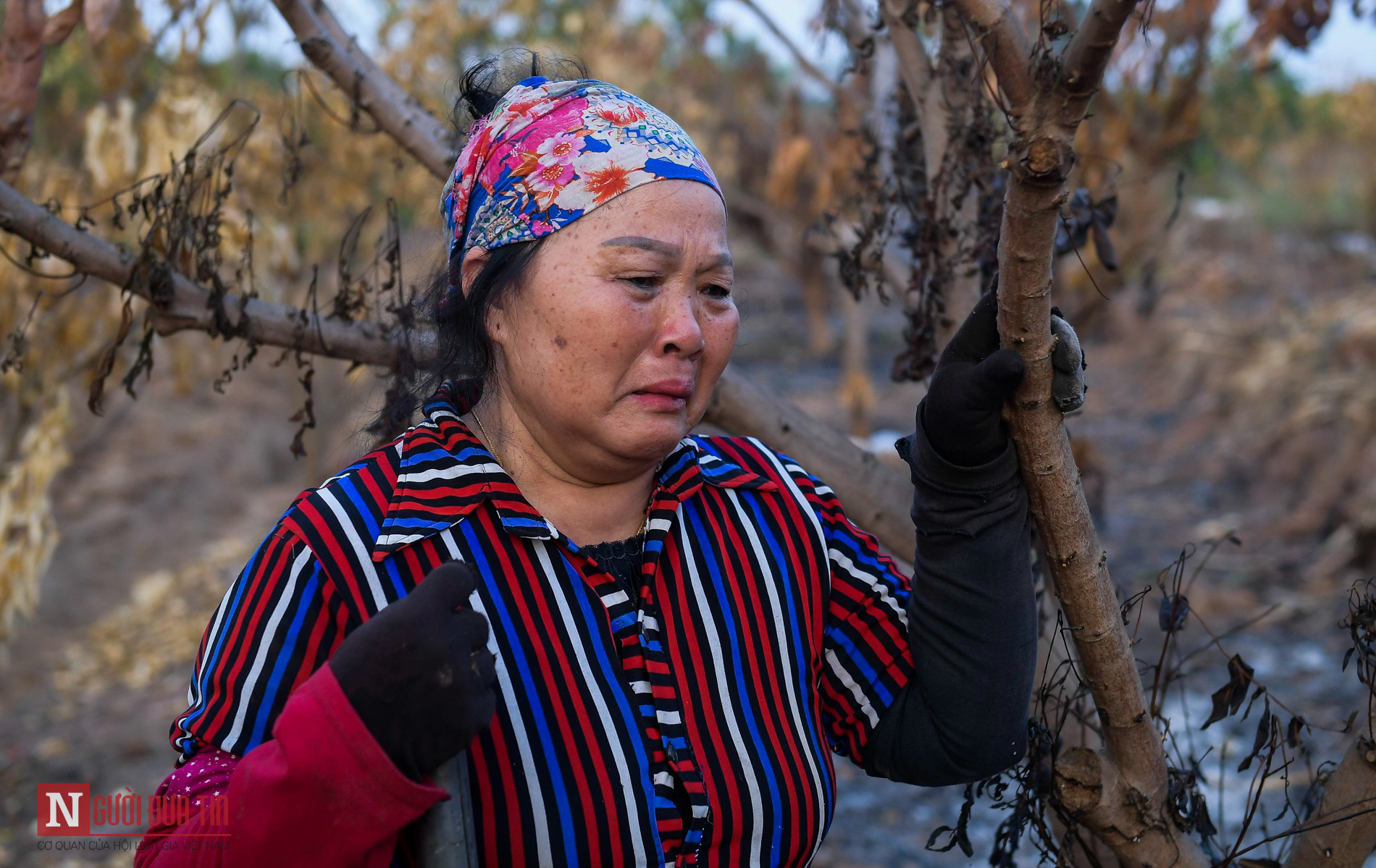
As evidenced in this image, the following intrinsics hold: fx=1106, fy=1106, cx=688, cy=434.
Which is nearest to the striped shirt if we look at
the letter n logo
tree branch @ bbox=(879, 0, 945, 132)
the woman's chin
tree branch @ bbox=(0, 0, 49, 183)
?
the woman's chin

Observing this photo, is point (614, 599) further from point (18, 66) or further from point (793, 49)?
point (793, 49)

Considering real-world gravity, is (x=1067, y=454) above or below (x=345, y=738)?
above

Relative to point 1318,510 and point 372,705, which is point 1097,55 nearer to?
point 372,705

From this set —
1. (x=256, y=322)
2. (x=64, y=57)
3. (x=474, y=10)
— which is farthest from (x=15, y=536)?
(x=474, y=10)

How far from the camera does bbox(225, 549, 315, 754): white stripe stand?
1.22 meters

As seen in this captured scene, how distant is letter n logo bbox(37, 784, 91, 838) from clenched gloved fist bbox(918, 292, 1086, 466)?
2.16m

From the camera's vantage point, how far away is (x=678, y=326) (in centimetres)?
139

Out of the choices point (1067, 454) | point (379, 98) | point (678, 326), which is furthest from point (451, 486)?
point (379, 98)

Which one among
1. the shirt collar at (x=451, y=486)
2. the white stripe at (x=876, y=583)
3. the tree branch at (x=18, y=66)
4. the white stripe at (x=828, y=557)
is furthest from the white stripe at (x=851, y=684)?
the tree branch at (x=18, y=66)

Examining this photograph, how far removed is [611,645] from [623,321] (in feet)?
1.31

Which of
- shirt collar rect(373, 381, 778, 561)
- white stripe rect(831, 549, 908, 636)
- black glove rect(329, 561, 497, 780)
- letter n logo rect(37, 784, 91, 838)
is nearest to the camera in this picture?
black glove rect(329, 561, 497, 780)

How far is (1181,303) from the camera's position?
40.4 feet

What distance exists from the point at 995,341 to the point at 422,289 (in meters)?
0.98

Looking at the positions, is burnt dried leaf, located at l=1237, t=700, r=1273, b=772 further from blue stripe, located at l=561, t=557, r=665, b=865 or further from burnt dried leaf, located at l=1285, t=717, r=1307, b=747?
blue stripe, located at l=561, t=557, r=665, b=865
